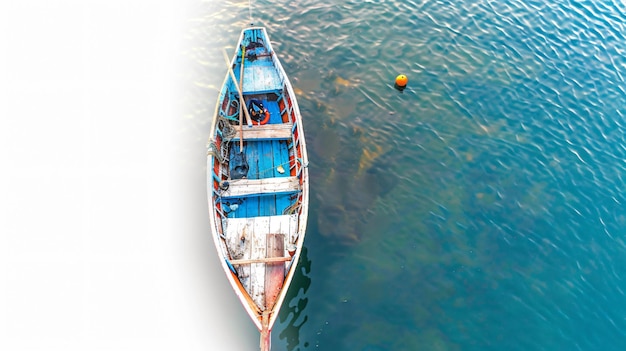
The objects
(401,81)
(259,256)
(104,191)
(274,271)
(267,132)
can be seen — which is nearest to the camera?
(274,271)

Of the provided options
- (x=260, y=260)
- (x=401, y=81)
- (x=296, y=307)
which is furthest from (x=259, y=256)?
(x=401, y=81)

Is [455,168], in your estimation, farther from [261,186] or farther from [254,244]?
[254,244]

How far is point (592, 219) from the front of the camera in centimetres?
1798

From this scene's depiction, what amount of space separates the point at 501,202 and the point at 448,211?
104 inches

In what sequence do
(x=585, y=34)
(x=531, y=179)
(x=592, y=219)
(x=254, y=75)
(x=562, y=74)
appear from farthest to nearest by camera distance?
1. (x=585, y=34)
2. (x=562, y=74)
3. (x=254, y=75)
4. (x=531, y=179)
5. (x=592, y=219)

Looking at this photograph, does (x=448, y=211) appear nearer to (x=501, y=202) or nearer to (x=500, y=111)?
(x=501, y=202)

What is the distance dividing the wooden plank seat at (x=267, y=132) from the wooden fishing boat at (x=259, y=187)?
5cm

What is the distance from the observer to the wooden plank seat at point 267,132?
715 inches

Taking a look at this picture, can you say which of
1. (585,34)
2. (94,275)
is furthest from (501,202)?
(94,275)

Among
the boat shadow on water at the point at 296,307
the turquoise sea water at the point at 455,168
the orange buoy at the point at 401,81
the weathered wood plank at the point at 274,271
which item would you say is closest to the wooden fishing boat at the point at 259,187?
the weathered wood plank at the point at 274,271

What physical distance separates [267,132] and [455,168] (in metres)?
9.50

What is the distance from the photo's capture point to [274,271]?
46.8ft

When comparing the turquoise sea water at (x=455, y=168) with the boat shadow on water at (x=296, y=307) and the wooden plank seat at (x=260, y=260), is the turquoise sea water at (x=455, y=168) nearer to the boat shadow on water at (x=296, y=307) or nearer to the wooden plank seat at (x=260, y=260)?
the boat shadow on water at (x=296, y=307)

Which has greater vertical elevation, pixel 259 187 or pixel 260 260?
pixel 259 187
